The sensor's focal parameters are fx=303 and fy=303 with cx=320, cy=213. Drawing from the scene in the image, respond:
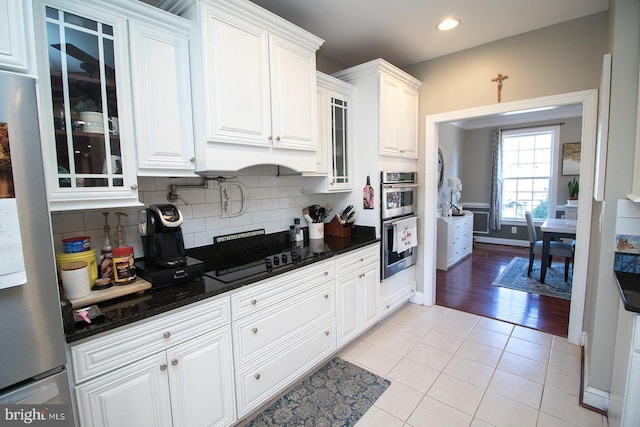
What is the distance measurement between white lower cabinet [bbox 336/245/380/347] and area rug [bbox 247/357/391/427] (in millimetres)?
248

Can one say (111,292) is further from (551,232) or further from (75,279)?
(551,232)

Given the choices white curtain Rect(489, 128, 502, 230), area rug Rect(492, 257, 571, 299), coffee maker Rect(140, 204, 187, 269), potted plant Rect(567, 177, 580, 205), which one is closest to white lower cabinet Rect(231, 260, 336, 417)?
coffee maker Rect(140, 204, 187, 269)

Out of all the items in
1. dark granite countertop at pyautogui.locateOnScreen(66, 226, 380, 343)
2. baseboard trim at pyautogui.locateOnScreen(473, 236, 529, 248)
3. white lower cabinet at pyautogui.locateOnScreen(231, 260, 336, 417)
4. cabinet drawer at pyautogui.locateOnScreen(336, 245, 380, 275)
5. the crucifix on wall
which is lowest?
baseboard trim at pyautogui.locateOnScreen(473, 236, 529, 248)

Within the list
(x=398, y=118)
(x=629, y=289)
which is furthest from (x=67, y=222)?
(x=629, y=289)

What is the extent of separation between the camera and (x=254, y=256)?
2240mm

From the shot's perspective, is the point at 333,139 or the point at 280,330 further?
the point at 333,139

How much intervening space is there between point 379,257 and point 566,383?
1.57 m

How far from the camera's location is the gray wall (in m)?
1.71

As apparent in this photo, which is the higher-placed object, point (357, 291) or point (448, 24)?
point (448, 24)

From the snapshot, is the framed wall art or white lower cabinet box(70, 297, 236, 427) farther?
the framed wall art

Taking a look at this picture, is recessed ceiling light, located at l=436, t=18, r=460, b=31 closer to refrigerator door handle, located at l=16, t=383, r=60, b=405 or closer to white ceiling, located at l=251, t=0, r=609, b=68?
white ceiling, located at l=251, t=0, r=609, b=68

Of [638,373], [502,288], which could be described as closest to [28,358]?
[638,373]

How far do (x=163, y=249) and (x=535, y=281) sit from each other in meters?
4.58

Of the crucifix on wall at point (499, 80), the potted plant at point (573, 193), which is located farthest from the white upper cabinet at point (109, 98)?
the potted plant at point (573, 193)
